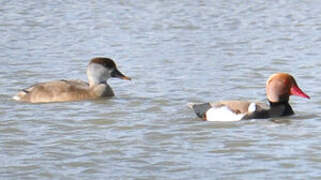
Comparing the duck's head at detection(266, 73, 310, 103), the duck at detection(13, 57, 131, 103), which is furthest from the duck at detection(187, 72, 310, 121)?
the duck at detection(13, 57, 131, 103)

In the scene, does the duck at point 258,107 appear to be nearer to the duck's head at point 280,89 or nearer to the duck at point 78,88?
the duck's head at point 280,89

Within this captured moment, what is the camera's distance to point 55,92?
12906mm

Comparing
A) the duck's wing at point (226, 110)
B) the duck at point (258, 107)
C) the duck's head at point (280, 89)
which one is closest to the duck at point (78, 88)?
the duck at point (258, 107)

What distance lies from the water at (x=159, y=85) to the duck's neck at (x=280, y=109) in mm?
137

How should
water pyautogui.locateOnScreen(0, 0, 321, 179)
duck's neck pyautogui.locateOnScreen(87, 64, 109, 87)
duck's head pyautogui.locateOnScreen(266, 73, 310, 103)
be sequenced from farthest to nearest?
duck's neck pyautogui.locateOnScreen(87, 64, 109, 87), duck's head pyautogui.locateOnScreen(266, 73, 310, 103), water pyautogui.locateOnScreen(0, 0, 321, 179)

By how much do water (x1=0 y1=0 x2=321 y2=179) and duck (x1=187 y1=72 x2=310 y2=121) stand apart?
4.7 inches

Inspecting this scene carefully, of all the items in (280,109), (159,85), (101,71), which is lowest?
(159,85)

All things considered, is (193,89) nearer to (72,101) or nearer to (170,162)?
(72,101)

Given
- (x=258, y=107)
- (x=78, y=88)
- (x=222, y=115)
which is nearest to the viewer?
(x=222, y=115)

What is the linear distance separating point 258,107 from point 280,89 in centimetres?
42

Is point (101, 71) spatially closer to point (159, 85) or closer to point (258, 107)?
point (159, 85)

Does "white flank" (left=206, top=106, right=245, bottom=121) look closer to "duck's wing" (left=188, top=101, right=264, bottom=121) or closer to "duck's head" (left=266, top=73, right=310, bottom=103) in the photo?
"duck's wing" (left=188, top=101, right=264, bottom=121)

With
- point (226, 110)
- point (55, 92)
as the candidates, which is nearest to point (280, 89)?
point (226, 110)

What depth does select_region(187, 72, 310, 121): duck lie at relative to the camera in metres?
11.4
